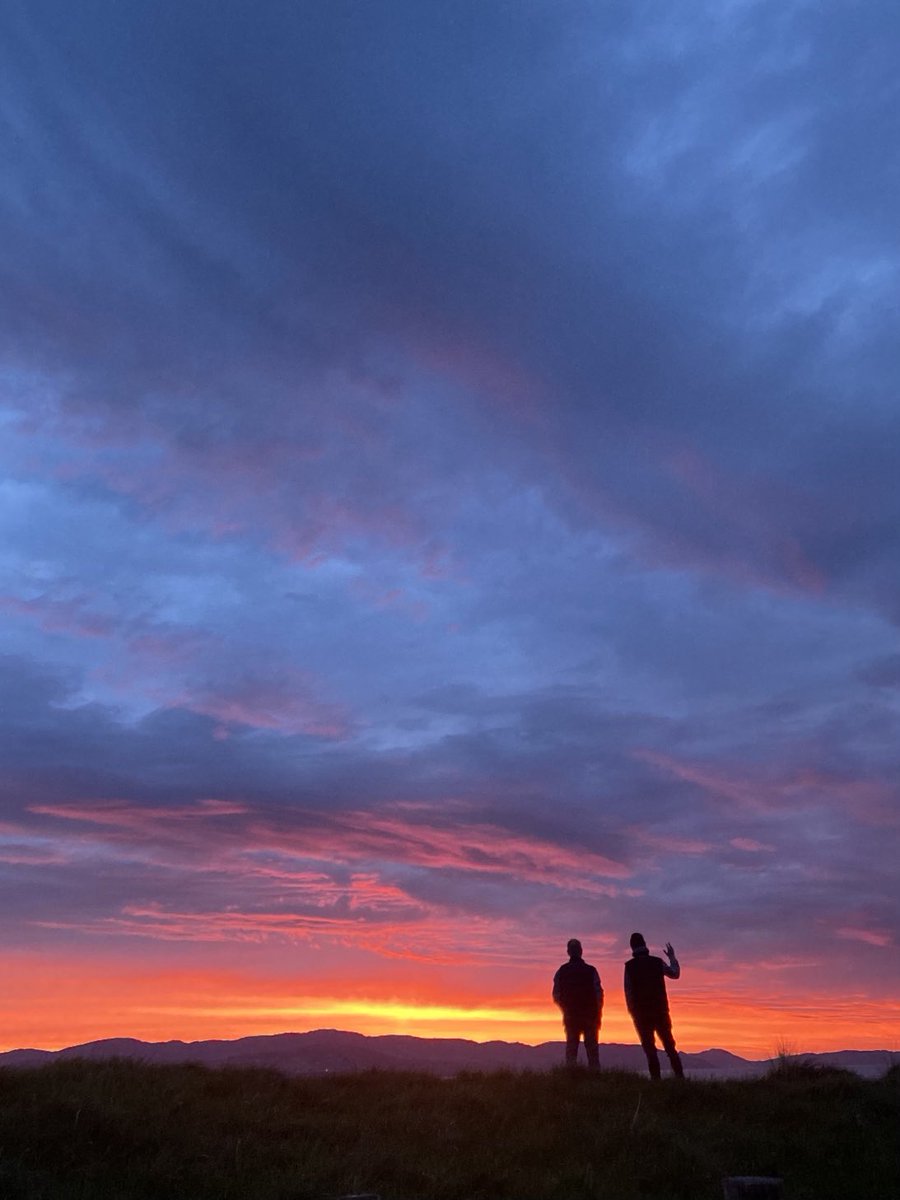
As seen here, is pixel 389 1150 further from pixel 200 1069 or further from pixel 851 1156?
pixel 851 1156

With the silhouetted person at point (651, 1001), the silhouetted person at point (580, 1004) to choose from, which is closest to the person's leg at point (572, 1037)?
the silhouetted person at point (580, 1004)

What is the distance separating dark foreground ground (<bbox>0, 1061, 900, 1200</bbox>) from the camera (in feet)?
39.8

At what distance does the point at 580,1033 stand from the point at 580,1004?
0.64 m

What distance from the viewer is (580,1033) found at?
789 inches

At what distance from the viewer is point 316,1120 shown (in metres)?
14.5

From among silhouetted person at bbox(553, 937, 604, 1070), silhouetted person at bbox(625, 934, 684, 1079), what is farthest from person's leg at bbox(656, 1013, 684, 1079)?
silhouetted person at bbox(553, 937, 604, 1070)

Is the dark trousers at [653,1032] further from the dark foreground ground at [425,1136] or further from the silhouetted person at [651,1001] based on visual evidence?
the dark foreground ground at [425,1136]

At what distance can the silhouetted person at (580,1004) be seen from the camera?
19875 millimetres

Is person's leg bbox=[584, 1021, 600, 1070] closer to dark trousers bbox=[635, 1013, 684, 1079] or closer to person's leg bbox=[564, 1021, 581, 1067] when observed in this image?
person's leg bbox=[564, 1021, 581, 1067]

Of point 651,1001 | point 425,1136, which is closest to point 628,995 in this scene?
point 651,1001

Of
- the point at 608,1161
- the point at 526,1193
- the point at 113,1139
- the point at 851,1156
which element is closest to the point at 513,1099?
the point at 608,1161

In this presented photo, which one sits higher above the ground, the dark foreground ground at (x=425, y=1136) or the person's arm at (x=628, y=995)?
the person's arm at (x=628, y=995)

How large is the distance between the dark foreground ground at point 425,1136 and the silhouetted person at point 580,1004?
175 centimetres

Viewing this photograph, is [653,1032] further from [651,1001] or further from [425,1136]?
[425,1136]
